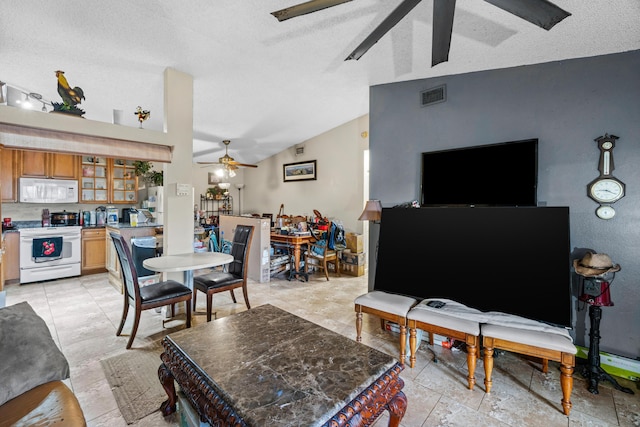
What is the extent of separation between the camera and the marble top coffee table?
46.2 inches

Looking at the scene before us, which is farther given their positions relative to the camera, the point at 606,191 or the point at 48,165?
the point at 48,165

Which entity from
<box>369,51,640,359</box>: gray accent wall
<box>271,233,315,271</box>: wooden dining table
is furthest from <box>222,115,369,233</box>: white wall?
<box>369,51,640,359</box>: gray accent wall

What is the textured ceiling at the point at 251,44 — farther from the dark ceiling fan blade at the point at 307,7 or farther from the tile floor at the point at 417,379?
the tile floor at the point at 417,379

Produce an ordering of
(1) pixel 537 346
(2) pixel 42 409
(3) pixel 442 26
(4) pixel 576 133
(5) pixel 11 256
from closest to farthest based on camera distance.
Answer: (2) pixel 42 409
(3) pixel 442 26
(1) pixel 537 346
(4) pixel 576 133
(5) pixel 11 256

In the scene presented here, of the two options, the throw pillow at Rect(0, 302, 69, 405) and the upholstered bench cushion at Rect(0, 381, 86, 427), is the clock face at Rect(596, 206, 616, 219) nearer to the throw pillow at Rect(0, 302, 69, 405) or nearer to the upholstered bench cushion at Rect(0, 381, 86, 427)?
the upholstered bench cushion at Rect(0, 381, 86, 427)

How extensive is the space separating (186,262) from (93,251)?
136 inches

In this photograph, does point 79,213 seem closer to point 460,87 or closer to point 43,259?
point 43,259

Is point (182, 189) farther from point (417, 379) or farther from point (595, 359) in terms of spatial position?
point (595, 359)

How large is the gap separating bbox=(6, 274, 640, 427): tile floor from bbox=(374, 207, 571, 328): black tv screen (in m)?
0.50

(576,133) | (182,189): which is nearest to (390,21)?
(576,133)

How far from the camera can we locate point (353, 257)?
521 centimetres

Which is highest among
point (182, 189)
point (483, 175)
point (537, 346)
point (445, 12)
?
point (445, 12)

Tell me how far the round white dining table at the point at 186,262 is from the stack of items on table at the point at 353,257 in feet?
8.95

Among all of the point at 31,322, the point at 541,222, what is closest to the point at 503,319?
the point at 541,222
